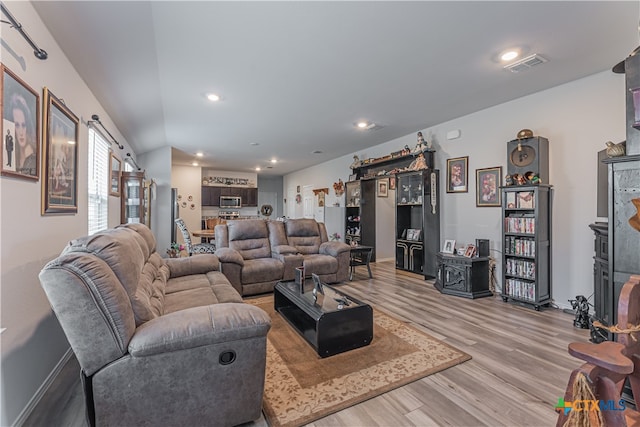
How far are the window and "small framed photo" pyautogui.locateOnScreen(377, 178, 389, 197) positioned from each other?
507cm

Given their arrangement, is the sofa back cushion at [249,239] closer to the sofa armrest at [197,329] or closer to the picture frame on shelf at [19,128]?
the picture frame on shelf at [19,128]

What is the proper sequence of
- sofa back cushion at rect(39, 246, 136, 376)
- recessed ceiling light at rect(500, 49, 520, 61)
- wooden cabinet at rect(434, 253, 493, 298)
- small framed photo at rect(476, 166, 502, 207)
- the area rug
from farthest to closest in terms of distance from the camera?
small framed photo at rect(476, 166, 502, 207) → wooden cabinet at rect(434, 253, 493, 298) → recessed ceiling light at rect(500, 49, 520, 61) → the area rug → sofa back cushion at rect(39, 246, 136, 376)

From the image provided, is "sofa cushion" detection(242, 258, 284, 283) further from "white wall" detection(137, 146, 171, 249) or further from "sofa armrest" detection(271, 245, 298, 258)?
"white wall" detection(137, 146, 171, 249)

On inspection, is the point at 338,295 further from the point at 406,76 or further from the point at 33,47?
the point at 33,47

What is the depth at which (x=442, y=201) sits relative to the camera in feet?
16.0

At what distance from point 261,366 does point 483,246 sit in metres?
3.61

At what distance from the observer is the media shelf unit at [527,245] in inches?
134

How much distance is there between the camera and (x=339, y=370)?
2131mm

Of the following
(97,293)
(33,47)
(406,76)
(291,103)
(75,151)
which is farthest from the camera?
(291,103)

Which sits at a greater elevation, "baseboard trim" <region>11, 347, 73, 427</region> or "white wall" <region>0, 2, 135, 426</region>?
"white wall" <region>0, 2, 135, 426</region>

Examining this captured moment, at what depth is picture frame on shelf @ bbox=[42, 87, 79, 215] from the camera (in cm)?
202

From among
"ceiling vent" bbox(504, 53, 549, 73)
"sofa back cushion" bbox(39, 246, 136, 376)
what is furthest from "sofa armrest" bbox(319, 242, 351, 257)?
"sofa back cushion" bbox(39, 246, 136, 376)

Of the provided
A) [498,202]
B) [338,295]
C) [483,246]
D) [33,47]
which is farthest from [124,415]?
[498,202]

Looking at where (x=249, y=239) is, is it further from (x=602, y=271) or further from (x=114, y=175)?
(x=602, y=271)
